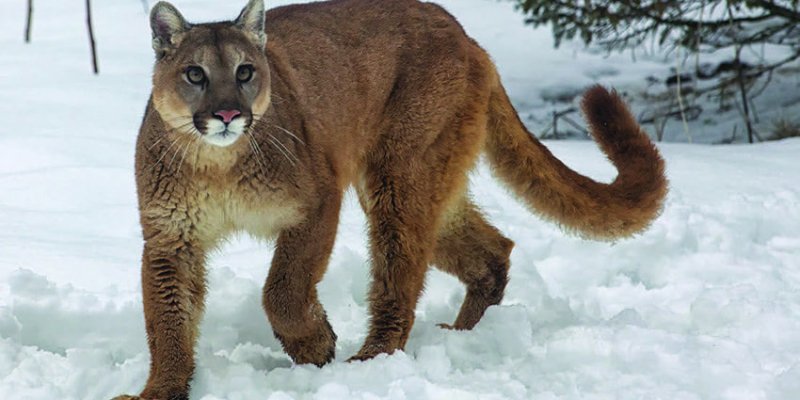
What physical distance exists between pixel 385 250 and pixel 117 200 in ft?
7.14

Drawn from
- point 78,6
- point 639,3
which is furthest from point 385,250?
point 78,6

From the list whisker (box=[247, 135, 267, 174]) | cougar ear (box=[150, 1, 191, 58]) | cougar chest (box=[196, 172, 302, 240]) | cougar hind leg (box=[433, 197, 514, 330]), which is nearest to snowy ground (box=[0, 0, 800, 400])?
cougar hind leg (box=[433, 197, 514, 330])

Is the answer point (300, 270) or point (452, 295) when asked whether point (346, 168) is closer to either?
point (300, 270)

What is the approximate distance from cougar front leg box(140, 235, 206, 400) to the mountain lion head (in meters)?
0.44

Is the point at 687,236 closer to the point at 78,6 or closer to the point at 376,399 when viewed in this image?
the point at 376,399

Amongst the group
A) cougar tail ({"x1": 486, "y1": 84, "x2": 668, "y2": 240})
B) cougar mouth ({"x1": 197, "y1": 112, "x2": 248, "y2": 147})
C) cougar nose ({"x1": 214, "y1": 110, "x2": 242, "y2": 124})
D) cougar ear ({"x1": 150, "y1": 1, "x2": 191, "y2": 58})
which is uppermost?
cougar ear ({"x1": 150, "y1": 1, "x2": 191, "y2": 58})

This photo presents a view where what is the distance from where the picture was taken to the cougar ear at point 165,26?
14.1ft

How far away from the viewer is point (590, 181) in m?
5.42

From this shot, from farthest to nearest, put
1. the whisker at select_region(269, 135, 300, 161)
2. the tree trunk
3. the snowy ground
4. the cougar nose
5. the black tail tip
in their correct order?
the tree trunk
the black tail tip
the whisker at select_region(269, 135, 300, 161)
the snowy ground
the cougar nose

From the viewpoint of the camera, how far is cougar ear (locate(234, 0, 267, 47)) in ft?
14.6

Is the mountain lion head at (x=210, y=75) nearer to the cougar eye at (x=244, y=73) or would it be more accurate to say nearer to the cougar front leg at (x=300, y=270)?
the cougar eye at (x=244, y=73)

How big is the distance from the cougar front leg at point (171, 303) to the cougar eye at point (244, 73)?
597mm

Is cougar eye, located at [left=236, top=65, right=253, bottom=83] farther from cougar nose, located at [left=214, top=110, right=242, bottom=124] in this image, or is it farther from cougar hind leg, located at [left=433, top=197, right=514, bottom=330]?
cougar hind leg, located at [left=433, top=197, right=514, bottom=330]

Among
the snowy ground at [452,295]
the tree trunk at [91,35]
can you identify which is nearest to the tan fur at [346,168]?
the snowy ground at [452,295]
